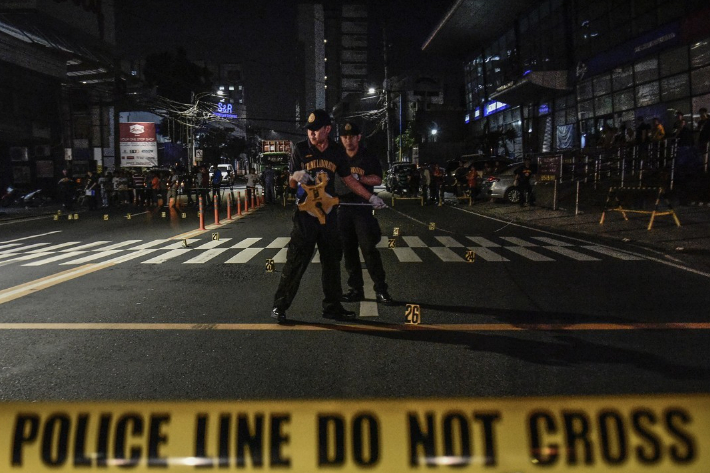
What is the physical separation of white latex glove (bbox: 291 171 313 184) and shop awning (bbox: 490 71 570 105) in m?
30.4

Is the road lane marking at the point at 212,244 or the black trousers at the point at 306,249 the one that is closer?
the black trousers at the point at 306,249

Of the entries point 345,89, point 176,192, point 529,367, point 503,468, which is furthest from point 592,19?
point 345,89

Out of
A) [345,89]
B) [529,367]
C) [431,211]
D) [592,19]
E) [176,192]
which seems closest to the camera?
[529,367]

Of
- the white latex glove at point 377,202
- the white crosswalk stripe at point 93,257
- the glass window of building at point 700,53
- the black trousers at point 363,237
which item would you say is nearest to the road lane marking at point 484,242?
the black trousers at point 363,237

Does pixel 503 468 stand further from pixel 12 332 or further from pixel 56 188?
pixel 56 188

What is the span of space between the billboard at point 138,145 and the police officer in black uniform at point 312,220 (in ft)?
129

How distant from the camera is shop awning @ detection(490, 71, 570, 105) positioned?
33.9m

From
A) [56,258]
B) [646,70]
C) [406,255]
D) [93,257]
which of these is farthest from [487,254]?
[646,70]

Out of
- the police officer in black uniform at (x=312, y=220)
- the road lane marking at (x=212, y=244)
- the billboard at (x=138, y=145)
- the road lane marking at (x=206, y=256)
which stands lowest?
the road lane marking at (x=206, y=256)

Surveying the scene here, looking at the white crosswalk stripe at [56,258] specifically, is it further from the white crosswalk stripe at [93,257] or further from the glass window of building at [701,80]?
the glass window of building at [701,80]

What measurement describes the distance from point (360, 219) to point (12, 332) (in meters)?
3.69

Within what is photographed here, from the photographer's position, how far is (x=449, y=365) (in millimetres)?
4875

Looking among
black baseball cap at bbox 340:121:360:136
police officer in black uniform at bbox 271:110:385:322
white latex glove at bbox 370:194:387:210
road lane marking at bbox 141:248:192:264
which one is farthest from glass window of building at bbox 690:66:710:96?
police officer in black uniform at bbox 271:110:385:322

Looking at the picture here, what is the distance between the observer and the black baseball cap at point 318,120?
589 cm
